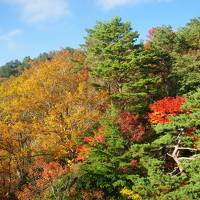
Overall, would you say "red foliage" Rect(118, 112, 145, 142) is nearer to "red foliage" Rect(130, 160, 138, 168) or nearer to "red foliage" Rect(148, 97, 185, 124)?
"red foliage" Rect(148, 97, 185, 124)

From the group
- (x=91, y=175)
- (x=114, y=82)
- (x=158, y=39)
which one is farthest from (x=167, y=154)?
(x=158, y=39)

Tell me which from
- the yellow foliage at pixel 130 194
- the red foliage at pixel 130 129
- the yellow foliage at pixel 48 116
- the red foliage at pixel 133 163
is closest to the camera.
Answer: the yellow foliage at pixel 130 194

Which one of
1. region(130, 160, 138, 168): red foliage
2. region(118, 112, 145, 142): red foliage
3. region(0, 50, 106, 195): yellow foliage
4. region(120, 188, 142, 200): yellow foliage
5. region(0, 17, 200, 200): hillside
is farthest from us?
region(0, 50, 106, 195): yellow foliage

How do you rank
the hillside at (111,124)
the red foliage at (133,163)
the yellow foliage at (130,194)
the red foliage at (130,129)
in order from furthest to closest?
1. the red foliage at (130,129)
2. the red foliage at (133,163)
3. the yellow foliage at (130,194)
4. the hillside at (111,124)

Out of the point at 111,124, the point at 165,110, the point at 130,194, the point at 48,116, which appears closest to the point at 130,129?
the point at 111,124

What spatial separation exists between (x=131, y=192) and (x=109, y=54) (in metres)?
12.0

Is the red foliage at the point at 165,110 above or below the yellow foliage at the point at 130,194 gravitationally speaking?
above

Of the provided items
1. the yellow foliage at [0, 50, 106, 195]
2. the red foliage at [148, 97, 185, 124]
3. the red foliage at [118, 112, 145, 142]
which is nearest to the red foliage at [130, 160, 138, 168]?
the red foliage at [118, 112, 145, 142]

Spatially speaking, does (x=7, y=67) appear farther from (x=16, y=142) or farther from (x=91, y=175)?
(x=91, y=175)

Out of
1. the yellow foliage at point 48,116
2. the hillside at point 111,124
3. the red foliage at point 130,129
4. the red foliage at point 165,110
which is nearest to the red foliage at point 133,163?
the hillside at point 111,124

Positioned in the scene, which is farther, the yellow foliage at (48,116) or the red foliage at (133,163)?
the yellow foliage at (48,116)

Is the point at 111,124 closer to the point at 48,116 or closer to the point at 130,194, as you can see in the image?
the point at 130,194

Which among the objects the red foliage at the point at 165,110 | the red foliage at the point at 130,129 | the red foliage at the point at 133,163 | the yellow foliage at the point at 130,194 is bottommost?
the yellow foliage at the point at 130,194

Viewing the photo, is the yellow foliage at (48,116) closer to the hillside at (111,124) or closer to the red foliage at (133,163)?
the hillside at (111,124)
